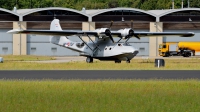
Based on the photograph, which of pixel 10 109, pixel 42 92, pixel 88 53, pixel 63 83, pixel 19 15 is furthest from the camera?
pixel 19 15

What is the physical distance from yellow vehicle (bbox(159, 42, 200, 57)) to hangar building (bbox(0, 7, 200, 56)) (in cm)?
164

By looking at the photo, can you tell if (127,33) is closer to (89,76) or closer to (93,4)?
(89,76)

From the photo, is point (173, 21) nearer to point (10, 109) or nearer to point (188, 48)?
point (188, 48)

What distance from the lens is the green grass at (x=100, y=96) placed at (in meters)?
15.5

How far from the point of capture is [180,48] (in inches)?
2825

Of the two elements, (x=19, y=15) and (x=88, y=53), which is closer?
(x=88, y=53)

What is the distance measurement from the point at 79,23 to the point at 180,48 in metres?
13.6

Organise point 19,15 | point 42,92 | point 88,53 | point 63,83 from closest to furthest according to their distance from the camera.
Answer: point 42,92 → point 63,83 → point 88,53 → point 19,15

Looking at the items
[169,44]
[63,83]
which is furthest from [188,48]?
[63,83]

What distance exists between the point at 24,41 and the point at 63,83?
158 ft

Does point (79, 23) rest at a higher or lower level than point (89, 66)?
higher

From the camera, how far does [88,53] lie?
4928cm

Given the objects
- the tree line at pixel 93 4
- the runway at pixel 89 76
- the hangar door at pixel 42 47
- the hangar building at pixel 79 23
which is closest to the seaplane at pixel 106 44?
the runway at pixel 89 76

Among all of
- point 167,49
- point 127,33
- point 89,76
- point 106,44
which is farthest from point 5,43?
point 89,76
